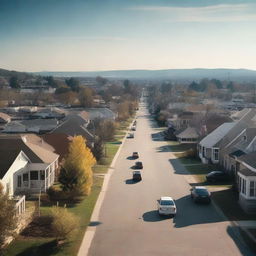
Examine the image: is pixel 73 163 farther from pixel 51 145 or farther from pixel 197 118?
pixel 197 118

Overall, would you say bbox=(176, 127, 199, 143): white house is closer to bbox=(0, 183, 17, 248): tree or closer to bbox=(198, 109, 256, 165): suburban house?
bbox=(198, 109, 256, 165): suburban house

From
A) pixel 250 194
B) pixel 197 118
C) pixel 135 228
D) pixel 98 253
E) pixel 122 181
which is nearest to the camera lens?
pixel 98 253

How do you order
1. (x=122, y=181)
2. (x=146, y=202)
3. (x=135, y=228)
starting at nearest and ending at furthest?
(x=135, y=228) < (x=146, y=202) < (x=122, y=181)

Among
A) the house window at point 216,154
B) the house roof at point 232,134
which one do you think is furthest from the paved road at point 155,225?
the house window at point 216,154

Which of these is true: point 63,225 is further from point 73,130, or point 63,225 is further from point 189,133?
point 189,133

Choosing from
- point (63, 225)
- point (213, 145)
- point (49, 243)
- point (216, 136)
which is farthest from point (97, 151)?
point (63, 225)

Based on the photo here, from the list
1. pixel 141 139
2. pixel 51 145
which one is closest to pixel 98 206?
pixel 51 145
